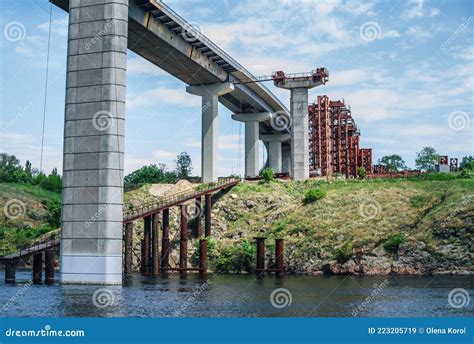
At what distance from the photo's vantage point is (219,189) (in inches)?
3078

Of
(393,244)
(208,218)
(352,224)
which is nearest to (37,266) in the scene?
(208,218)

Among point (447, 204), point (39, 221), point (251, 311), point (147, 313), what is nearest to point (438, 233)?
point (447, 204)

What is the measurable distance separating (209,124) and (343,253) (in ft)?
109

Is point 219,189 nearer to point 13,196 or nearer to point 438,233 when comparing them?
point 438,233

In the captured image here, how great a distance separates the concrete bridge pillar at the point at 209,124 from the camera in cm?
8669

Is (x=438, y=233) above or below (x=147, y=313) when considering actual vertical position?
above

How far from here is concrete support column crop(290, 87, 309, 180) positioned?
87.0 m

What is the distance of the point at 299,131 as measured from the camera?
3440 inches

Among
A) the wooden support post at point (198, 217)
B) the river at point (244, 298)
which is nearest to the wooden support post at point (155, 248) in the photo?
the river at point (244, 298)

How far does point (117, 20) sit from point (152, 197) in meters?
35.4

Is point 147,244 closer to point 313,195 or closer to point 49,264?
point 49,264

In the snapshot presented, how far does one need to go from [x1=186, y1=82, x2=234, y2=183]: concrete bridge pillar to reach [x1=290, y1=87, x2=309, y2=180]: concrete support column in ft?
30.7

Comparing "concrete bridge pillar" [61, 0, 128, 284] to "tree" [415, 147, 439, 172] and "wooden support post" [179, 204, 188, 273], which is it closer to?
"wooden support post" [179, 204, 188, 273]

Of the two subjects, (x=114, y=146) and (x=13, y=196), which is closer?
(x=114, y=146)
